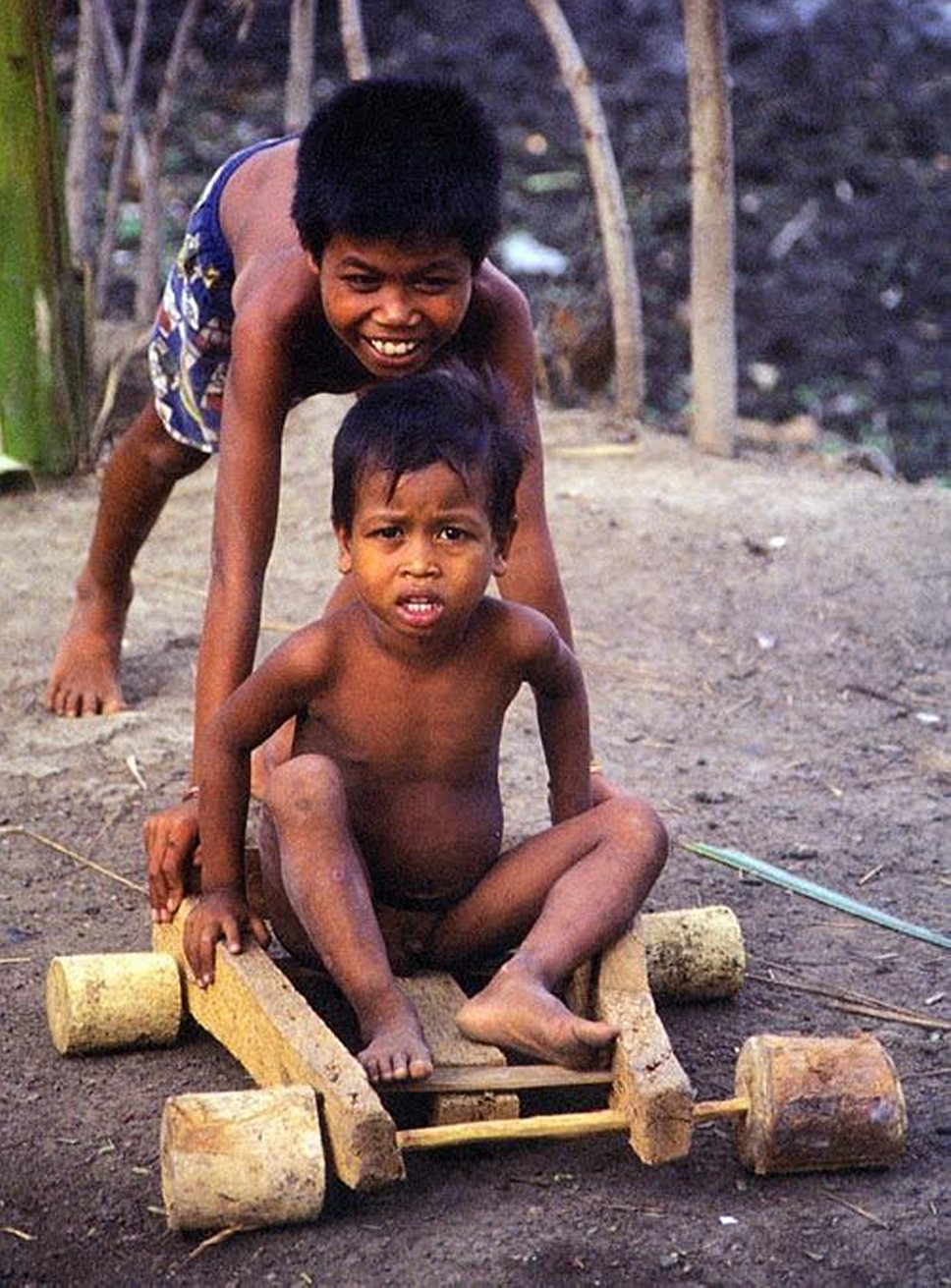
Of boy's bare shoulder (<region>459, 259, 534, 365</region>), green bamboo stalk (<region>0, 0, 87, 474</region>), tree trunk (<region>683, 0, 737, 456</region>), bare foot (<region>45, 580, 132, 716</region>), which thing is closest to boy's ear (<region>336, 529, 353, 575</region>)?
boy's bare shoulder (<region>459, 259, 534, 365</region>)

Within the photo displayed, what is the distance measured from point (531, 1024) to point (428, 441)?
30.3 inches

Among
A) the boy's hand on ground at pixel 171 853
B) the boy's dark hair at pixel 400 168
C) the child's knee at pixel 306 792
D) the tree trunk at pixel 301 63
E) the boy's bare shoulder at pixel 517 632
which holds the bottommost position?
the boy's hand on ground at pixel 171 853

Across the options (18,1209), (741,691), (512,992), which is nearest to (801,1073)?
(512,992)

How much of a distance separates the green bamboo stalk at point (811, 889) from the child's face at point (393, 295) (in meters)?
1.17

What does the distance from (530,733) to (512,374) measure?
3.93 feet

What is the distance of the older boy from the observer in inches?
124

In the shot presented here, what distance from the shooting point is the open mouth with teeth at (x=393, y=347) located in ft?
10.6

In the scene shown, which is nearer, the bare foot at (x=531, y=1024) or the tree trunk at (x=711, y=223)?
the bare foot at (x=531, y=1024)

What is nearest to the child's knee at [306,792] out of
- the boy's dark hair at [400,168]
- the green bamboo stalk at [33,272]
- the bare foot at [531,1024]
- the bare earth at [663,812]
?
the bare foot at [531,1024]

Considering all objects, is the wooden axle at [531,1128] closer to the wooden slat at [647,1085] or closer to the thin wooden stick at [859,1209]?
the wooden slat at [647,1085]

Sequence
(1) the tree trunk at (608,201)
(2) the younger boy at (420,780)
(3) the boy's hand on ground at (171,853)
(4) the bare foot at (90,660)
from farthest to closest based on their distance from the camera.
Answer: (1) the tree trunk at (608,201), (4) the bare foot at (90,660), (3) the boy's hand on ground at (171,853), (2) the younger boy at (420,780)

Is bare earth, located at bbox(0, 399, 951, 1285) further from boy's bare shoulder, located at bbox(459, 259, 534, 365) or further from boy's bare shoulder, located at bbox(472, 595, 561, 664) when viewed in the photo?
boy's bare shoulder, located at bbox(459, 259, 534, 365)

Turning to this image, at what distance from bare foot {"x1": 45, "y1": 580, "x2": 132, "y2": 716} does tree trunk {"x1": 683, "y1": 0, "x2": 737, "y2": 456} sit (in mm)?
2208

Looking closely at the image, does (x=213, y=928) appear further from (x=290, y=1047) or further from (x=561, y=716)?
(x=561, y=716)
